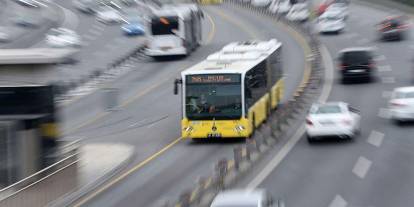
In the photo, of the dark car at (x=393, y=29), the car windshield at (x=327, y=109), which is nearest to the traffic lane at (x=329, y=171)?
the car windshield at (x=327, y=109)

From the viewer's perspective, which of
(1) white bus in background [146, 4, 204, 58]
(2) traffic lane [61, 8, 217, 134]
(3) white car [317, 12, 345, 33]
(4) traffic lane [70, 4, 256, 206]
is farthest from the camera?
(3) white car [317, 12, 345, 33]

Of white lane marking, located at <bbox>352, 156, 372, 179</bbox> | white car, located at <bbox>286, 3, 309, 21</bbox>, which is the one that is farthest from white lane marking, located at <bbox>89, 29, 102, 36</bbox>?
white lane marking, located at <bbox>352, 156, 372, 179</bbox>

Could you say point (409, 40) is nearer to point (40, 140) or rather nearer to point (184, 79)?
point (184, 79)

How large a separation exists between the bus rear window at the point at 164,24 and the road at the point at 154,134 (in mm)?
2242

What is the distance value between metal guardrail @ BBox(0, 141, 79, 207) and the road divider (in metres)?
3.40

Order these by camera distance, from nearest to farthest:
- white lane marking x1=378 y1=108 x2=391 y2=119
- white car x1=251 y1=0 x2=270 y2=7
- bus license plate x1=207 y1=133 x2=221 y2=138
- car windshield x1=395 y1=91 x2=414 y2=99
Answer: bus license plate x1=207 y1=133 x2=221 y2=138 → car windshield x1=395 y1=91 x2=414 y2=99 → white lane marking x1=378 y1=108 x2=391 y2=119 → white car x1=251 y1=0 x2=270 y2=7

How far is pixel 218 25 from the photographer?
276ft

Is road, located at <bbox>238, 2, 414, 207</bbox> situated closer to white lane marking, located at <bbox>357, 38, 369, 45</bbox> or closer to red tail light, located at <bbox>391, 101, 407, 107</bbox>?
red tail light, located at <bbox>391, 101, 407, 107</bbox>

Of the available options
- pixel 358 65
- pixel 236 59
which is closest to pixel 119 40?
pixel 358 65

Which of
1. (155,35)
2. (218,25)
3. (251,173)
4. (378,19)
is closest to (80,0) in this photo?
(218,25)

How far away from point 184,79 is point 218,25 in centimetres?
4984

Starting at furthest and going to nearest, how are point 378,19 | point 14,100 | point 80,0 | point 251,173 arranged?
point 80,0
point 378,19
point 251,173
point 14,100

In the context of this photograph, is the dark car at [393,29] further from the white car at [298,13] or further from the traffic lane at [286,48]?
the white car at [298,13]

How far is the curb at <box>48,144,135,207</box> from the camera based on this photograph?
84.6 ft
